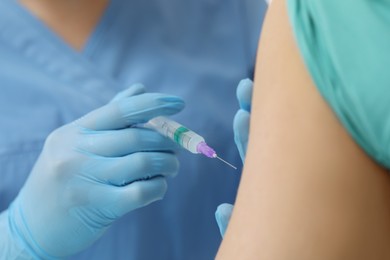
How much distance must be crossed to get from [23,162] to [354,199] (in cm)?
59

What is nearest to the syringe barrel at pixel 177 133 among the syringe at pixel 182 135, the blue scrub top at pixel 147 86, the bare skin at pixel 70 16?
the syringe at pixel 182 135

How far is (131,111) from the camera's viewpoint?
0.87m

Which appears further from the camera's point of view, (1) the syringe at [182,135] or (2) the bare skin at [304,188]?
(1) the syringe at [182,135]

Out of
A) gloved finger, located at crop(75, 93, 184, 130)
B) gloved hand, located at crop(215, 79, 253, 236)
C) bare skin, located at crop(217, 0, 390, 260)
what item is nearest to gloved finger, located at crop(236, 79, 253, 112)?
gloved hand, located at crop(215, 79, 253, 236)

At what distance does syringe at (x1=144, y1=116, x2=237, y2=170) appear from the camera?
2.70ft

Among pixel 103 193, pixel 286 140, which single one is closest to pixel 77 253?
pixel 103 193

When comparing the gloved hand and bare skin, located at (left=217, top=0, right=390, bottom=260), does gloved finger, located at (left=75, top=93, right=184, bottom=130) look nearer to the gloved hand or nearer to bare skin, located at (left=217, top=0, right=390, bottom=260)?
the gloved hand

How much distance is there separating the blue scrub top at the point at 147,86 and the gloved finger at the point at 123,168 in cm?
13

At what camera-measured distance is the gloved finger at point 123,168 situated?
85 cm

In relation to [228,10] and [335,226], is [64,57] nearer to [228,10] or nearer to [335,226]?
[228,10]

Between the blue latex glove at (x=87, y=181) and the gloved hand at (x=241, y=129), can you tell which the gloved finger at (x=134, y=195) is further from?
the gloved hand at (x=241, y=129)

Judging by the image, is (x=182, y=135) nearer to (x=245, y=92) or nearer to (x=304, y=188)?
(x=245, y=92)

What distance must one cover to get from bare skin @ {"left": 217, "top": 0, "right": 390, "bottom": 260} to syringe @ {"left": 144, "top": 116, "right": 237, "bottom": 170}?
0.20 metres

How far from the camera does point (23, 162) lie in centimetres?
92
